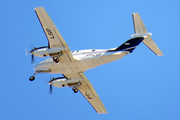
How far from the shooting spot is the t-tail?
3300 cm

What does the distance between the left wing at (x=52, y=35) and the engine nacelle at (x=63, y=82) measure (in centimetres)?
476

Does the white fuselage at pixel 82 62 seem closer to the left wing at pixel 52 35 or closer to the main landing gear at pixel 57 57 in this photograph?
the main landing gear at pixel 57 57

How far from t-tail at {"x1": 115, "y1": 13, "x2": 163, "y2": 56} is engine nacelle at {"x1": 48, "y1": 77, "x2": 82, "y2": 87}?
8015 millimetres

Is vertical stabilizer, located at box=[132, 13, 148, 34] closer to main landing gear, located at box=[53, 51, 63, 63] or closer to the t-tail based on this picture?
the t-tail

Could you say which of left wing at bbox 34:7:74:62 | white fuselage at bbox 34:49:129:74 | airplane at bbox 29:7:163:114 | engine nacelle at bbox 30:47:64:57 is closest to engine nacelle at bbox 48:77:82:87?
airplane at bbox 29:7:163:114

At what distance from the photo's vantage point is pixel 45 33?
3070 cm

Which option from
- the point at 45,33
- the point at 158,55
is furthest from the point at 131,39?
the point at 45,33

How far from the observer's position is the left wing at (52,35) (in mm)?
28827

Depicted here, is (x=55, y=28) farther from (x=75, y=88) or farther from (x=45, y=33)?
(x=75, y=88)

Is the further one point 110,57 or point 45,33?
point 110,57

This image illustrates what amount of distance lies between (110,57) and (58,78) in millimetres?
8718

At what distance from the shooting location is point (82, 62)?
33.7 metres

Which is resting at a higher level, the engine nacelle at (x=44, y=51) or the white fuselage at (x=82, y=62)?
the engine nacelle at (x=44, y=51)

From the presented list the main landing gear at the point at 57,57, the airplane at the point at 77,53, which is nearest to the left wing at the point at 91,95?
the airplane at the point at 77,53
